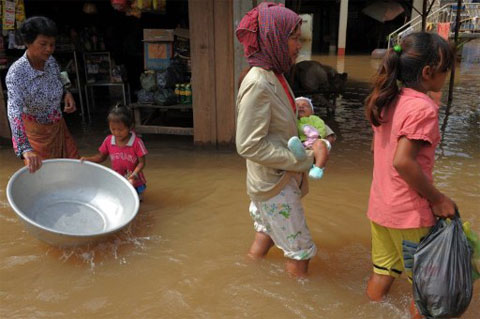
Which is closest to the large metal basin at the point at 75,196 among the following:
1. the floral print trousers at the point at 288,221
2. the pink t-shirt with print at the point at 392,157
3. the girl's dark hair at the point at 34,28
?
the girl's dark hair at the point at 34,28

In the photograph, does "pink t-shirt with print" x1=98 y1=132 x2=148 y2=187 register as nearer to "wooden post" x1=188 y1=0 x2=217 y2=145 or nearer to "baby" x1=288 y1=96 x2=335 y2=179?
"baby" x1=288 y1=96 x2=335 y2=179

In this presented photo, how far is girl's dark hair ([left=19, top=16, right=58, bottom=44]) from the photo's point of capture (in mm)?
2883

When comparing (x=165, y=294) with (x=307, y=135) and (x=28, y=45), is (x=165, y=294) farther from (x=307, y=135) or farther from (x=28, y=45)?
(x=28, y=45)

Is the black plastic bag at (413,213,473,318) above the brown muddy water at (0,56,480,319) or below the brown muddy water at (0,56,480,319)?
above

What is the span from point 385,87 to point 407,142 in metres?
0.32

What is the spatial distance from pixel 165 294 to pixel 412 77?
2.00 meters

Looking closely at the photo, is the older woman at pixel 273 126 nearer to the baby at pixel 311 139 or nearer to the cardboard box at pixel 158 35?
the baby at pixel 311 139

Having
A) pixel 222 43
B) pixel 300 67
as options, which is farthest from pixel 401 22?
pixel 222 43

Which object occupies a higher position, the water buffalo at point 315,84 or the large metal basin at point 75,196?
the water buffalo at point 315,84

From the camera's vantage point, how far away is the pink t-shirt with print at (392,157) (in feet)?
6.32

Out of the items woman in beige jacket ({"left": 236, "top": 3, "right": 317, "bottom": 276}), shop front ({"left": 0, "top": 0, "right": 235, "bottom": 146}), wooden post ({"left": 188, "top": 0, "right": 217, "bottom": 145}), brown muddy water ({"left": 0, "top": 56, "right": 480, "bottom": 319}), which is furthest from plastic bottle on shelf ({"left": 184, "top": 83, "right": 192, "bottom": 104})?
woman in beige jacket ({"left": 236, "top": 3, "right": 317, "bottom": 276})

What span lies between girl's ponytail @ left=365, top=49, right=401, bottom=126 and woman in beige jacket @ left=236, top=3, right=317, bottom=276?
18.1 inches

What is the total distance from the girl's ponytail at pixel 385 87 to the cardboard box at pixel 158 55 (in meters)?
4.23

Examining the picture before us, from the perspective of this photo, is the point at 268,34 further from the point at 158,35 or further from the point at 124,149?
the point at 158,35
